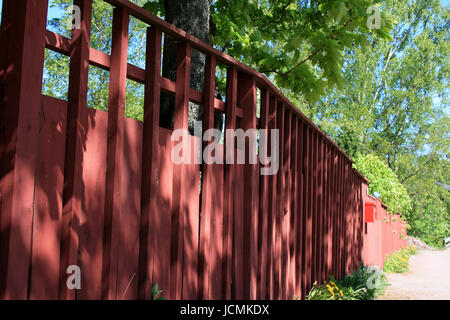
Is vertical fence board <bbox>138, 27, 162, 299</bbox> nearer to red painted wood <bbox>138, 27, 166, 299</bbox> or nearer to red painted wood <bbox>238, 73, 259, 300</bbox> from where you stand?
red painted wood <bbox>138, 27, 166, 299</bbox>

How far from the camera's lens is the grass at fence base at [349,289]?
5.91 metres

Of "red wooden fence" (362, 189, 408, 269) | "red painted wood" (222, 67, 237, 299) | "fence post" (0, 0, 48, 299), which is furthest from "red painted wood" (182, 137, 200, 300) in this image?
"red wooden fence" (362, 189, 408, 269)

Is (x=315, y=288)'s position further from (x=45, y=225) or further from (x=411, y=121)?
(x=411, y=121)

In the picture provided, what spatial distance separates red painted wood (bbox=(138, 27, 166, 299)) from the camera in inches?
103

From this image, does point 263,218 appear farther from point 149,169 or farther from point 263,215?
point 149,169

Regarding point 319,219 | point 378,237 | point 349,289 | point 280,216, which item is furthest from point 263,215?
point 378,237

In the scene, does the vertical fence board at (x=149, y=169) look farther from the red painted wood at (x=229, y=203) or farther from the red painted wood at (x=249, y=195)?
the red painted wood at (x=249, y=195)

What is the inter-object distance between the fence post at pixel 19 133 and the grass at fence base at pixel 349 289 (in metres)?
4.35

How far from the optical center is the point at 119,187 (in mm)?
2443

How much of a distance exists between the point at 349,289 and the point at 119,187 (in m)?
5.25

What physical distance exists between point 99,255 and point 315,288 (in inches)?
167

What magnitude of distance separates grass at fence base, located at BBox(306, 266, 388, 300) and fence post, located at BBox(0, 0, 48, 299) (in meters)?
4.35

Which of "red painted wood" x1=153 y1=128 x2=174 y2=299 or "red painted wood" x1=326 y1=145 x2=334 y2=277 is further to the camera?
"red painted wood" x1=326 y1=145 x2=334 y2=277

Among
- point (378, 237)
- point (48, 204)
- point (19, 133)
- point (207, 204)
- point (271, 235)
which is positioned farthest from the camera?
point (378, 237)
